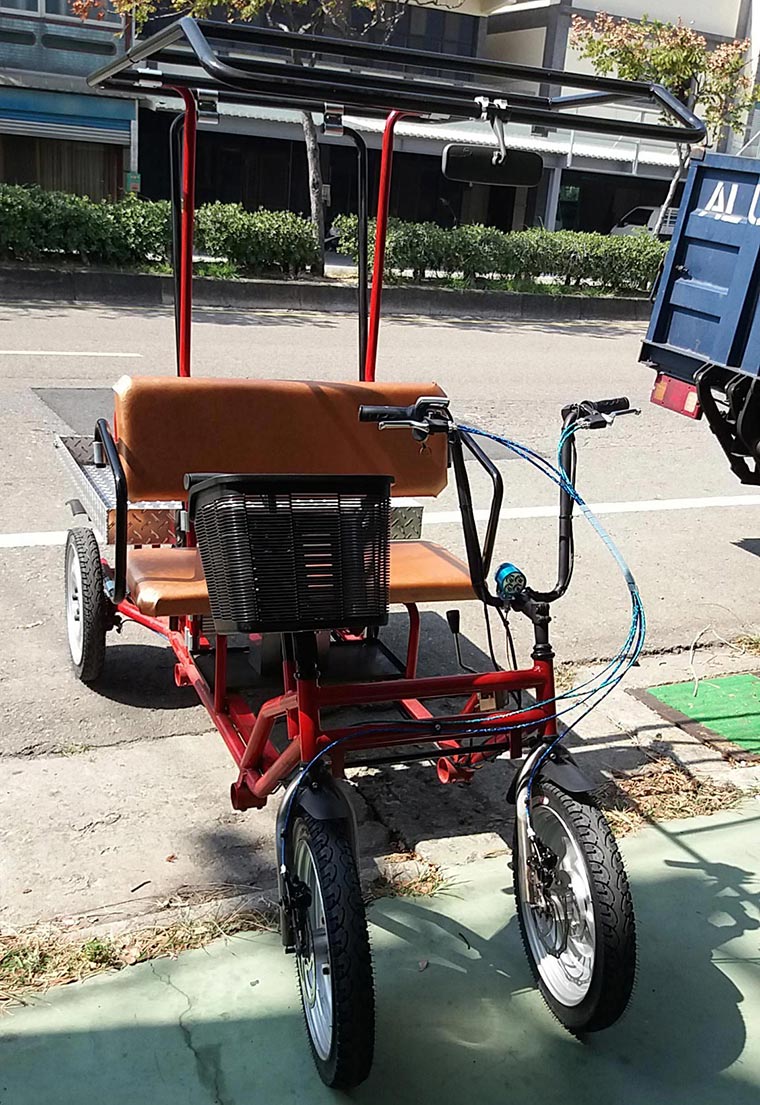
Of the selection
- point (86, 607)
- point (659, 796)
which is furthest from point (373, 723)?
point (86, 607)

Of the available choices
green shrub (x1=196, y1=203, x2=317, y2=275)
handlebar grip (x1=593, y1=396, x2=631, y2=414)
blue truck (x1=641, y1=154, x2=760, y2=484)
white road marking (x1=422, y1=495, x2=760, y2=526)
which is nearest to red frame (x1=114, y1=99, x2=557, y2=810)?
handlebar grip (x1=593, y1=396, x2=631, y2=414)

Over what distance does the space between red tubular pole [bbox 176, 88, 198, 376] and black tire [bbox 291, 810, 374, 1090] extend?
2271 millimetres

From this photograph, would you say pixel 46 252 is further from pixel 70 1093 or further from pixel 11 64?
pixel 70 1093

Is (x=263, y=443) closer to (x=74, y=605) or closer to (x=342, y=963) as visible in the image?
(x=74, y=605)

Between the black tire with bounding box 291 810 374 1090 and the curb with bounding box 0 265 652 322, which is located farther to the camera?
the curb with bounding box 0 265 652 322

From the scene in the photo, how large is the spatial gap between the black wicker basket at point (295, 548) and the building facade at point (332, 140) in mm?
20171

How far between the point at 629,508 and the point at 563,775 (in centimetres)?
476

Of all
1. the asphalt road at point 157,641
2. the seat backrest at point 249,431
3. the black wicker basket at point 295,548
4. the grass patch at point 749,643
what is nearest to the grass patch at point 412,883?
the asphalt road at point 157,641

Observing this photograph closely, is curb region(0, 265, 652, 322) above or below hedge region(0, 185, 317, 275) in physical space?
below

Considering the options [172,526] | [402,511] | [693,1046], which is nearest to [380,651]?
[402,511]

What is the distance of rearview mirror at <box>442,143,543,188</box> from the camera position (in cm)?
318

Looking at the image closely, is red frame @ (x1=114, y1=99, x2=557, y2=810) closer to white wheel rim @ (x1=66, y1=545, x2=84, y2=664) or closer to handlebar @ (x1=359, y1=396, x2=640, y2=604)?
handlebar @ (x1=359, y1=396, x2=640, y2=604)

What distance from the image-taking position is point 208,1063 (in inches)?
99.3

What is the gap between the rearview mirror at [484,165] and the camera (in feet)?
10.4
